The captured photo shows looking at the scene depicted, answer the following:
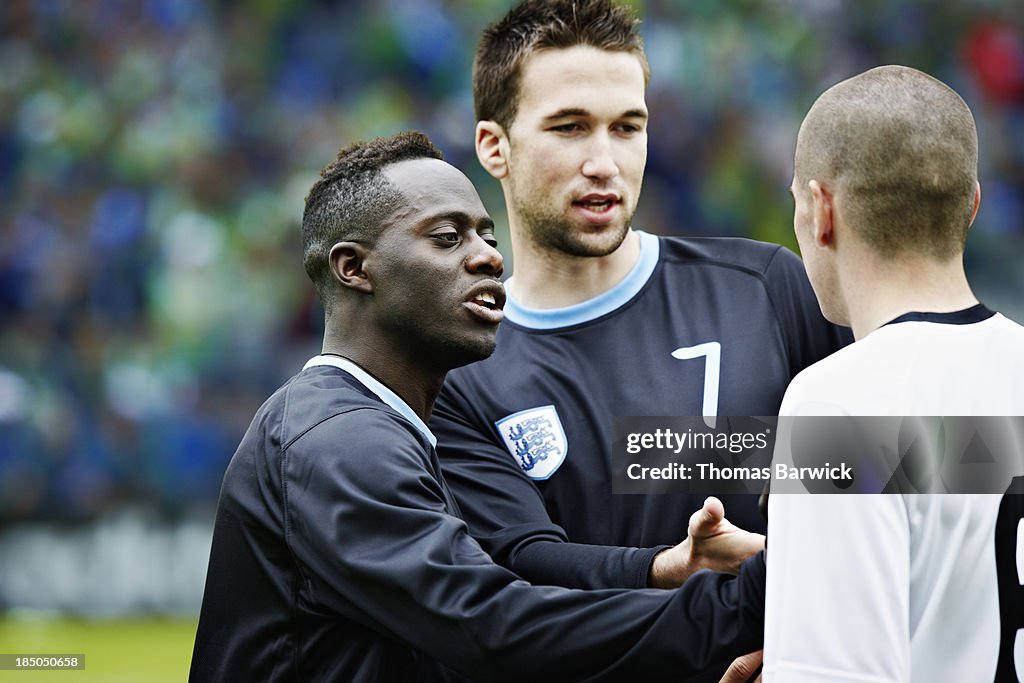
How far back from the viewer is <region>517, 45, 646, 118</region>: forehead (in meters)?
3.80

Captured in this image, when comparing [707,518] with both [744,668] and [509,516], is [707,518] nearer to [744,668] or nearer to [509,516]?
[744,668]

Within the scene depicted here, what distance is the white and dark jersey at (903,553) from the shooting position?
2219 mm

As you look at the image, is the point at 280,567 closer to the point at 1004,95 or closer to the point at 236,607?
the point at 236,607

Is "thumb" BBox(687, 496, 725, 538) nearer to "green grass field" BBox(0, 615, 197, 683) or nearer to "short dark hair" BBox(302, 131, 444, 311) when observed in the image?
"short dark hair" BBox(302, 131, 444, 311)

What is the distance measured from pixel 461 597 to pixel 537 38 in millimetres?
1901

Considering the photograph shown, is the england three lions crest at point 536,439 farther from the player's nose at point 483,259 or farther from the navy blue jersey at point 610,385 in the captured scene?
the player's nose at point 483,259

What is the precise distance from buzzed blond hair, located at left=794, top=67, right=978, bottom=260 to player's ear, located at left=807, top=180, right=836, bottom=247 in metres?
0.02

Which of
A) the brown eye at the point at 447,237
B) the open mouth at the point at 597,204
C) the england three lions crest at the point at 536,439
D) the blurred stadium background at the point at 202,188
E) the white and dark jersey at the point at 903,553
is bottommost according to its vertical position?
the white and dark jersey at the point at 903,553

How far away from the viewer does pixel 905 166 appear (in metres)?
2.47

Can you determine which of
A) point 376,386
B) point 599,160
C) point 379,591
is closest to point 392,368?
point 376,386

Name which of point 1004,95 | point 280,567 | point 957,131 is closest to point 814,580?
point 957,131

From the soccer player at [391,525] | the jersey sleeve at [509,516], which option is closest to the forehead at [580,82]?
the soccer player at [391,525]

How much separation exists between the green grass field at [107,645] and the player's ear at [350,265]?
5.78m

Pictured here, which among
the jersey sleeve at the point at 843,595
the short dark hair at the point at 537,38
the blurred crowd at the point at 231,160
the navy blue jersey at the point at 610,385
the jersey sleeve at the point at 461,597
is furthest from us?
the blurred crowd at the point at 231,160
